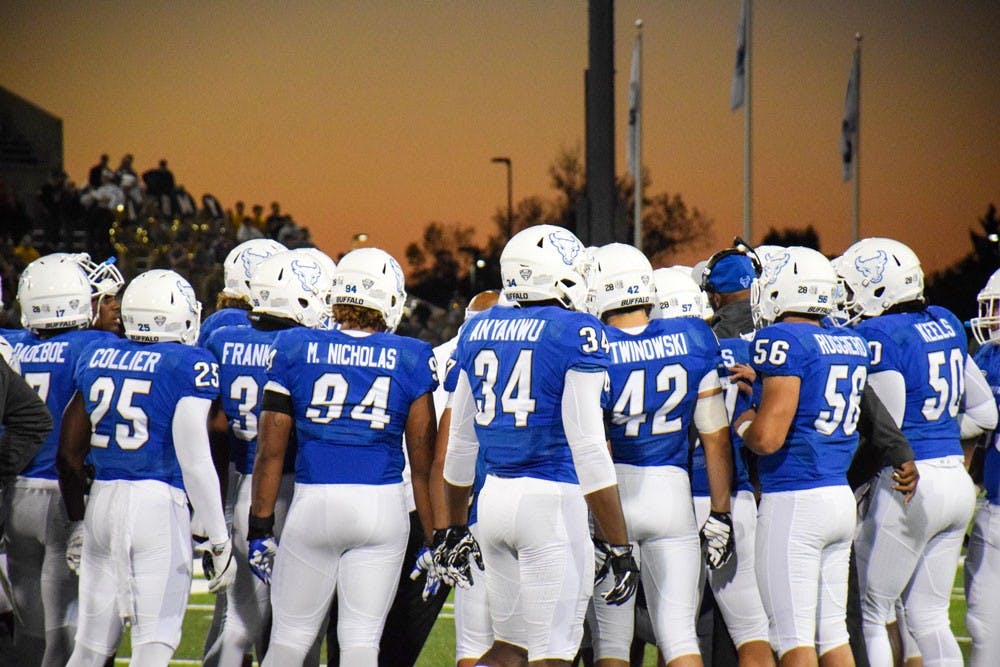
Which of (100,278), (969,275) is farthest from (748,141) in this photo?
(969,275)

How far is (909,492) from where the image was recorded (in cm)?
523

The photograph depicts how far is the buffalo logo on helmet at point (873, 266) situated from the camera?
546cm

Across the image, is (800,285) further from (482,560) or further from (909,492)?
(482,560)

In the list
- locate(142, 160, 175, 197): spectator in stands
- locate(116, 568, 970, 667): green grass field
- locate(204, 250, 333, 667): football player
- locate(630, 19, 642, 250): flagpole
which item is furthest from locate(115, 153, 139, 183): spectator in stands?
locate(204, 250, 333, 667): football player

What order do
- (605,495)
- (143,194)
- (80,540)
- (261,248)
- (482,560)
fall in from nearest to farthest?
(605,495)
(482,560)
(80,540)
(261,248)
(143,194)

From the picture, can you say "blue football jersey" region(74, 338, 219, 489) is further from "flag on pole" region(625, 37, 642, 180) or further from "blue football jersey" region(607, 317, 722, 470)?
"flag on pole" region(625, 37, 642, 180)

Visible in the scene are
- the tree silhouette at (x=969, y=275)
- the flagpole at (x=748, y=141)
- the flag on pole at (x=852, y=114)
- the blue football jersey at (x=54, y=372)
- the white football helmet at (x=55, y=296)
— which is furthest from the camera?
the tree silhouette at (x=969, y=275)

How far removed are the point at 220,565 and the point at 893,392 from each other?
114 inches

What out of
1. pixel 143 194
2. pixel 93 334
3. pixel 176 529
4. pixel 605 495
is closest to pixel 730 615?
pixel 605 495

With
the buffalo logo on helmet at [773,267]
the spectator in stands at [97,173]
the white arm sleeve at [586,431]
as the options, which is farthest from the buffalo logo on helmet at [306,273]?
the spectator in stands at [97,173]

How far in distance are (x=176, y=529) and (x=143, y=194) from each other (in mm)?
16066

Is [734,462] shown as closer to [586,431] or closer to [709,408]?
[709,408]

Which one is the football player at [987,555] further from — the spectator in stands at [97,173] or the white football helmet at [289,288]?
the spectator in stands at [97,173]

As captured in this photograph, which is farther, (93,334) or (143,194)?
(143,194)
